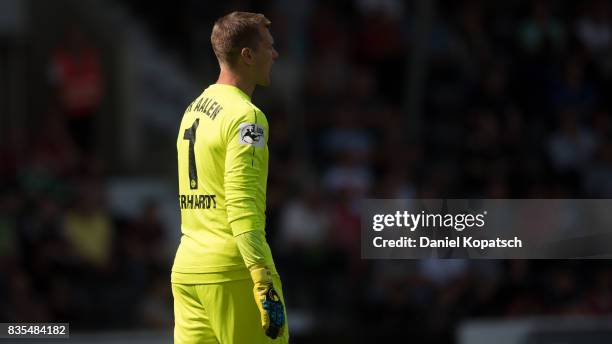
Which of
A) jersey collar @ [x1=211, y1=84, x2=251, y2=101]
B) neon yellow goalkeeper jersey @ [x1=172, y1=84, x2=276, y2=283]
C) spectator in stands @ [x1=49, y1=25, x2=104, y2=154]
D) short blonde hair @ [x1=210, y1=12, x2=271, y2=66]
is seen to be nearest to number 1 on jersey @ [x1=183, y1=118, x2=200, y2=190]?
neon yellow goalkeeper jersey @ [x1=172, y1=84, x2=276, y2=283]

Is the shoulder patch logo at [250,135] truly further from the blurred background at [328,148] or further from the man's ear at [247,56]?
the blurred background at [328,148]

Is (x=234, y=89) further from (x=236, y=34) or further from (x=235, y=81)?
(x=236, y=34)

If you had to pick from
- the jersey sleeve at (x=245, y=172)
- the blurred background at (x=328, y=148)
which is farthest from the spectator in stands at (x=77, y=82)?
the jersey sleeve at (x=245, y=172)

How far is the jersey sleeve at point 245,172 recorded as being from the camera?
4.72m

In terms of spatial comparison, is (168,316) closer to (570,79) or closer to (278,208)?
(278,208)

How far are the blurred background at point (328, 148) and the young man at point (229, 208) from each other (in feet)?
15.3

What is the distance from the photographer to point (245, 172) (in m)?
4.73

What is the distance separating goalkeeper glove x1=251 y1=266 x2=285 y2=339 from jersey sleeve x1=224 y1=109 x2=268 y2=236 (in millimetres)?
163

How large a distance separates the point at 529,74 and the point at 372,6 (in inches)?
65.1

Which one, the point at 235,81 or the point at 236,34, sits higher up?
the point at 236,34

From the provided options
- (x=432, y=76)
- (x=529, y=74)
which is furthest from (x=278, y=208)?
(x=529, y=74)

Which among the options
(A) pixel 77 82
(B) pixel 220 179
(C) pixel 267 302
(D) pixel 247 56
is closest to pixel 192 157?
(B) pixel 220 179

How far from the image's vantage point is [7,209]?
400 inches

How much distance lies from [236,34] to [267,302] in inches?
39.0
